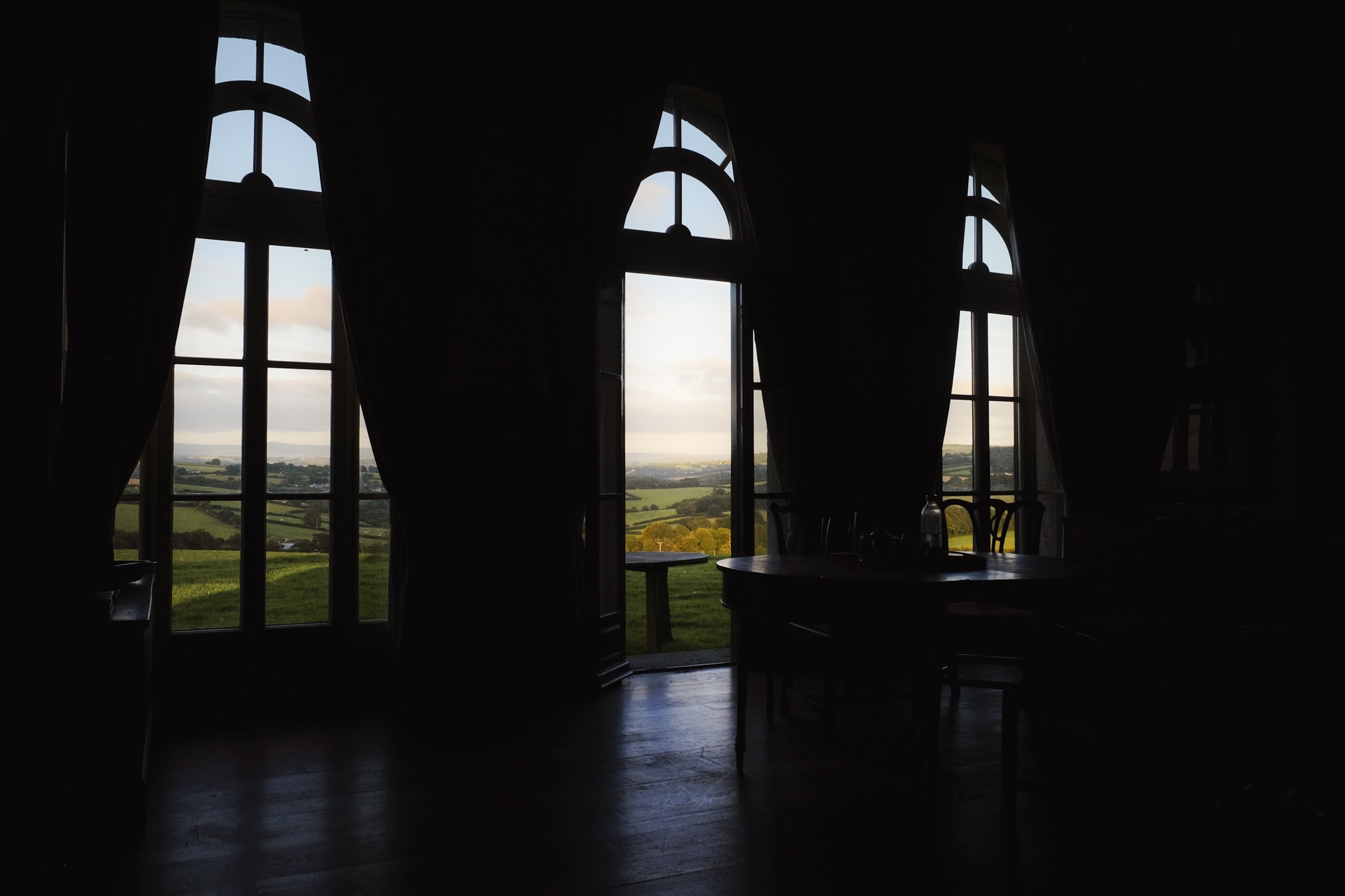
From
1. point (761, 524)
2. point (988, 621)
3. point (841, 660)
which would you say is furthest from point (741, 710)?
point (761, 524)

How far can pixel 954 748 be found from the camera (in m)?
3.28

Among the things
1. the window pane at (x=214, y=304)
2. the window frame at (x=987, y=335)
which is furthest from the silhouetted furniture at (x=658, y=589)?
the window pane at (x=214, y=304)

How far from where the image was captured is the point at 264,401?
385 cm

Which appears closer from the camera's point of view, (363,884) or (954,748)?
(363,884)

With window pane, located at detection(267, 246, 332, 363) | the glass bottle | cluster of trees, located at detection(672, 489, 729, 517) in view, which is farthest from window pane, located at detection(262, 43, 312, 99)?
cluster of trees, located at detection(672, 489, 729, 517)

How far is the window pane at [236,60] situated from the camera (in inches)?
151

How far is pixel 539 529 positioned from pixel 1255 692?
277 cm

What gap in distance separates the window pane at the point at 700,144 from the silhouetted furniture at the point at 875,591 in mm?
2686

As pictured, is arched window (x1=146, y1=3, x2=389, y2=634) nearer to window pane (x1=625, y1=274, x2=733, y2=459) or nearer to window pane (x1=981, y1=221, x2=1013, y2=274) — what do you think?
window pane (x1=981, y1=221, x2=1013, y2=274)

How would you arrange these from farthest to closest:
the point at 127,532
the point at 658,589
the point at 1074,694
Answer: the point at 658,589 → the point at 127,532 → the point at 1074,694

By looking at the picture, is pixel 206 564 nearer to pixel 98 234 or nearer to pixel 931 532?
pixel 98 234

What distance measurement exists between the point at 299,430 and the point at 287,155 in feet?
4.07

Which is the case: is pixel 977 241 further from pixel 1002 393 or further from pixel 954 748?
pixel 954 748

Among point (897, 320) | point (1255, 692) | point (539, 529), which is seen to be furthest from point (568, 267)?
point (1255, 692)
